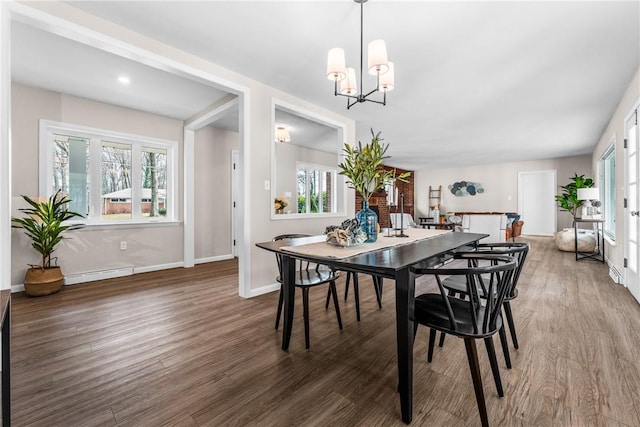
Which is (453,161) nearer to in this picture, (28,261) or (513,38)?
(513,38)

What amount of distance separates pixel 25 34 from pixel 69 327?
96.8 inches

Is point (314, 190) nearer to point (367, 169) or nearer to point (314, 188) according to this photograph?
point (314, 188)

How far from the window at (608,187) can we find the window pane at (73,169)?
7706mm

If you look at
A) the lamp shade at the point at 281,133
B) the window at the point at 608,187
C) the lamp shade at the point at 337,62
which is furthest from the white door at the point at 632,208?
the lamp shade at the point at 281,133

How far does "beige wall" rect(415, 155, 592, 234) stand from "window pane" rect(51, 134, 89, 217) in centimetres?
984

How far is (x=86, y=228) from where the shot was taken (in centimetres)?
376

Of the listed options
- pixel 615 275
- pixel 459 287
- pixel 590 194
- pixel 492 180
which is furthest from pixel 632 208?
pixel 492 180

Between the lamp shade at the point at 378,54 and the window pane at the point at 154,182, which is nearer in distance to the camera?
the lamp shade at the point at 378,54

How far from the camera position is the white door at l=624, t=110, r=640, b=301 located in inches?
113

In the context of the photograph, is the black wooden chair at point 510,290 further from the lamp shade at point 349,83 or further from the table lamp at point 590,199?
the table lamp at point 590,199

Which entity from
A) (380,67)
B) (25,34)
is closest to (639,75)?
(380,67)

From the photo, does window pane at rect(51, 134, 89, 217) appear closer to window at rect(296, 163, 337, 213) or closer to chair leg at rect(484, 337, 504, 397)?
window at rect(296, 163, 337, 213)

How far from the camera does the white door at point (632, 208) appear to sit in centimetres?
288

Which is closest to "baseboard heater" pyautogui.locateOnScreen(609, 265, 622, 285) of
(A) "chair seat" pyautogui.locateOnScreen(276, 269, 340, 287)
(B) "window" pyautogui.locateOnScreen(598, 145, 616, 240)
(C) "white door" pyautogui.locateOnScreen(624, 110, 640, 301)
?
(C) "white door" pyautogui.locateOnScreen(624, 110, 640, 301)
